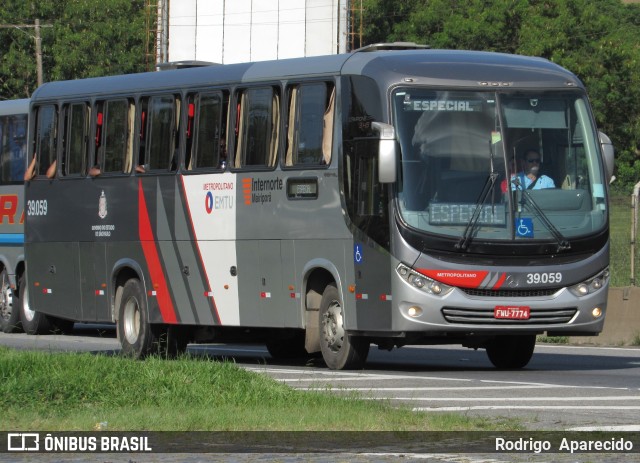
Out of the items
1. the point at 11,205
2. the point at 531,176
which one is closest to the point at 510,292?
the point at 531,176

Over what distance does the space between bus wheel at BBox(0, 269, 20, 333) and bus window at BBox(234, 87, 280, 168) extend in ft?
38.5

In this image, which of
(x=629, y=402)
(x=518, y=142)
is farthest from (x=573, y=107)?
(x=629, y=402)

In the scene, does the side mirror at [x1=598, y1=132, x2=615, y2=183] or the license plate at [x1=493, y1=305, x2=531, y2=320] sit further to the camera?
the side mirror at [x1=598, y1=132, x2=615, y2=183]

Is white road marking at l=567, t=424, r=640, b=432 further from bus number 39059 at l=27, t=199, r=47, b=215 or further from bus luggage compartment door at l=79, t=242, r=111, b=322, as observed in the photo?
bus number 39059 at l=27, t=199, r=47, b=215

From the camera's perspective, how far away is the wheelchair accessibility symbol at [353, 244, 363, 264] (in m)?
18.5

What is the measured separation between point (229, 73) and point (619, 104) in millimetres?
57168

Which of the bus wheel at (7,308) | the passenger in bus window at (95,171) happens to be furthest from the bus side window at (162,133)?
the bus wheel at (7,308)

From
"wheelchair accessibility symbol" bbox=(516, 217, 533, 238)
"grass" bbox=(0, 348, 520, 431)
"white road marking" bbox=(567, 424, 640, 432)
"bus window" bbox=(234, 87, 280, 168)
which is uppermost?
"bus window" bbox=(234, 87, 280, 168)

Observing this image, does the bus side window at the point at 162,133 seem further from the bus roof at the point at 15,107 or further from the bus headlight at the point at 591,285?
the bus roof at the point at 15,107

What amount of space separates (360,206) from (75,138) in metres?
6.72

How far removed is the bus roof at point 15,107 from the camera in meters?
30.8

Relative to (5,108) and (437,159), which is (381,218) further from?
(5,108)

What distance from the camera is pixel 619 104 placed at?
3007 inches

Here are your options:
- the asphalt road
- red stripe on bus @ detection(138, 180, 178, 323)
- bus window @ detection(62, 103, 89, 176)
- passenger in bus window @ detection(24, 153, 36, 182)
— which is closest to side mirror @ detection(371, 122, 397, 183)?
the asphalt road
